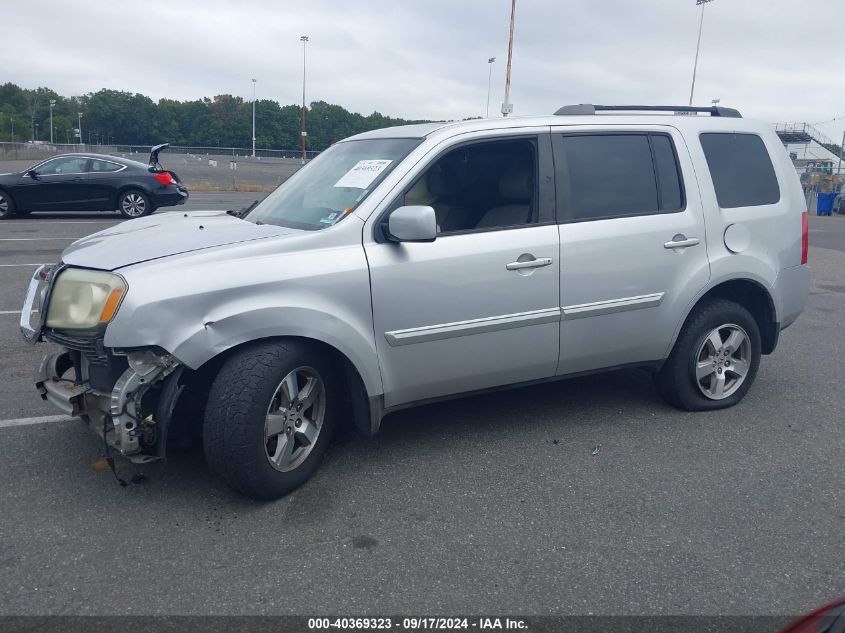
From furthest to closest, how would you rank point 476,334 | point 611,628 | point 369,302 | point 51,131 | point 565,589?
1. point 51,131
2. point 476,334
3. point 369,302
4. point 565,589
5. point 611,628

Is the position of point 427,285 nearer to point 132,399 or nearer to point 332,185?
point 332,185

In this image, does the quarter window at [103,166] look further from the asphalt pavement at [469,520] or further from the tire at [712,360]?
the tire at [712,360]

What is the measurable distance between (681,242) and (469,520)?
7.48ft

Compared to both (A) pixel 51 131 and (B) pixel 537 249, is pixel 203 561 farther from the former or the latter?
(A) pixel 51 131

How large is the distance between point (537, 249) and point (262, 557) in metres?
2.16

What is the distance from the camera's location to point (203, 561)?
3133mm

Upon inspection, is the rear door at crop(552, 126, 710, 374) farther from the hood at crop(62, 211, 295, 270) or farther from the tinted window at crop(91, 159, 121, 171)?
the tinted window at crop(91, 159, 121, 171)

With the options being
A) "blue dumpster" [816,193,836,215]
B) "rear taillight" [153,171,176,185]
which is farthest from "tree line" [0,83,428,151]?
"rear taillight" [153,171,176,185]

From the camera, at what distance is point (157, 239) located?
154 inches

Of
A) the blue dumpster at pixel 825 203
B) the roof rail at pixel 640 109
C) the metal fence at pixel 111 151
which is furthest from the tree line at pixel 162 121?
→ the roof rail at pixel 640 109

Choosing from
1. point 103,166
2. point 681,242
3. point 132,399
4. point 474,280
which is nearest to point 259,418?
point 132,399

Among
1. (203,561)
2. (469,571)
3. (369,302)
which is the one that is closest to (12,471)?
(203,561)

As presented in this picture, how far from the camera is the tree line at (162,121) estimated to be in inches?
3098

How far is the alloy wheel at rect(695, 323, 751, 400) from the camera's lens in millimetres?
4930
